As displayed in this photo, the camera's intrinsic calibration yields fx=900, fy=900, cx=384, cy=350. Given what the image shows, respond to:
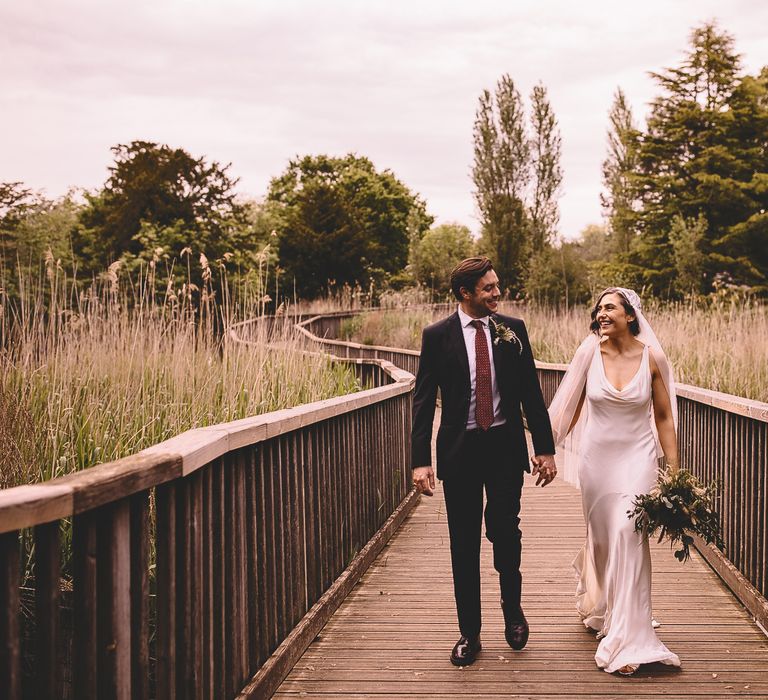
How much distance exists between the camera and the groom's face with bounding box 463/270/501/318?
4570mm

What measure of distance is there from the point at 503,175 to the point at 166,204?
14.9 metres

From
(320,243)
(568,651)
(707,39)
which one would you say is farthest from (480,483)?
(320,243)

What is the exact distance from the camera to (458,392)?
4555 mm

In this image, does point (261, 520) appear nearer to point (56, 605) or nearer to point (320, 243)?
point (56, 605)

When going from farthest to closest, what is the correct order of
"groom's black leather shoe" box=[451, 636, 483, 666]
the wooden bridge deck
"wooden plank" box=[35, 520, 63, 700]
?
1. "groom's black leather shoe" box=[451, 636, 483, 666]
2. the wooden bridge deck
3. "wooden plank" box=[35, 520, 63, 700]

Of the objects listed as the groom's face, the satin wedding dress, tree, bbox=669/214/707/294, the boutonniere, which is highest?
tree, bbox=669/214/707/294

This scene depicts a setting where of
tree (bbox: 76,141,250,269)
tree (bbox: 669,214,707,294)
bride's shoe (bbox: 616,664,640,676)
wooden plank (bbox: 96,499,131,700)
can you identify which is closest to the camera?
wooden plank (bbox: 96,499,131,700)

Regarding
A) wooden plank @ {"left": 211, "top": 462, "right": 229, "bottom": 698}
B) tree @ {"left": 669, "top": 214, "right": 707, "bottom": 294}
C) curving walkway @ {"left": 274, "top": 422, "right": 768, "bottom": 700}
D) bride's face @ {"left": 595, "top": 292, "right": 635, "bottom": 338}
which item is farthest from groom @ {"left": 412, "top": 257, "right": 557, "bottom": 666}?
tree @ {"left": 669, "top": 214, "right": 707, "bottom": 294}

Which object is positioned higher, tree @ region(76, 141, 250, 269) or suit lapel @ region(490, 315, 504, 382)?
tree @ region(76, 141, 250, 269)

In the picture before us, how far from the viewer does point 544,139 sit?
4184cm

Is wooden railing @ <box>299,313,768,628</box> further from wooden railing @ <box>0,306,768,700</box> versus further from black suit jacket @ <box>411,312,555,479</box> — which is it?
black suit jacket @ <box>411,312,555,479</box>

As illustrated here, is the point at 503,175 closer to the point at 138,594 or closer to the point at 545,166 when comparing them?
the point at 545,166

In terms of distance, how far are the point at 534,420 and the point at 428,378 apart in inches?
23.3

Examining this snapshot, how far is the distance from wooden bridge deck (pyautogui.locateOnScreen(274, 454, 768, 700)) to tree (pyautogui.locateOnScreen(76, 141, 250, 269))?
103 feet
